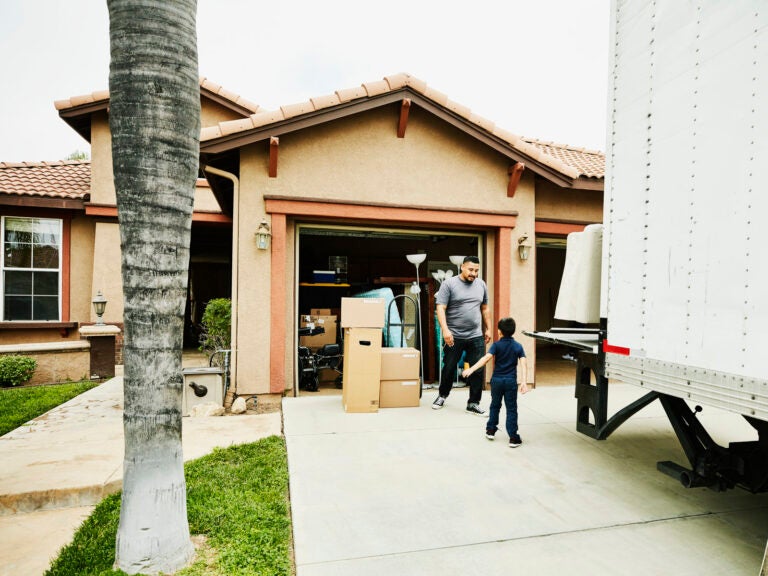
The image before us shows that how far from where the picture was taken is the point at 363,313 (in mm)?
5512

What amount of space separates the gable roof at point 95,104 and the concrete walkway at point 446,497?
7.59 metres

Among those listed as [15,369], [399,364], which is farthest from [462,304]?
[15,369]

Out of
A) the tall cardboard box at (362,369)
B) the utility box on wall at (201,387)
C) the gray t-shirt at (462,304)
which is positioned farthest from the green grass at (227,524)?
the gray t-shirt at (462,304)

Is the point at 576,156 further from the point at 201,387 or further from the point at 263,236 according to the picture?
the point at 201,387

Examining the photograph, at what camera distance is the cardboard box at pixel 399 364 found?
5.66 metres

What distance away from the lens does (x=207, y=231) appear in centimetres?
1206

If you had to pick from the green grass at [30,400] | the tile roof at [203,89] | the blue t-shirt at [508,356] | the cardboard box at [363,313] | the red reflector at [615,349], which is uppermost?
the tile roof at [203,89]

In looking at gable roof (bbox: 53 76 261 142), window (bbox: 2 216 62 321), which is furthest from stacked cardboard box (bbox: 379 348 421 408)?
window (bbox: 2 216 62 321)

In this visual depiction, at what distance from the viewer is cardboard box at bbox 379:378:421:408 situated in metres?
5.79

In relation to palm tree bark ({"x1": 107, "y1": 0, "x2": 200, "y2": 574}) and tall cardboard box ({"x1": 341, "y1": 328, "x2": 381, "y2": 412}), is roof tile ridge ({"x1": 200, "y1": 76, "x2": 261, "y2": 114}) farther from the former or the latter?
palm tree bark ({"x1": 107, "y1": 0, "x2": 200, "y2": 574})

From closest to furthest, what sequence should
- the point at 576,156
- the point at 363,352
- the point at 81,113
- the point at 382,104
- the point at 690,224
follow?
the point at 690,224 → the point at 363,352 → the point at 382,104 → the point at 576,156 → the point at 81,113

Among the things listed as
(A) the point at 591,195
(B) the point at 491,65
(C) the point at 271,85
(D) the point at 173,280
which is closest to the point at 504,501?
(D) the point at 173,280

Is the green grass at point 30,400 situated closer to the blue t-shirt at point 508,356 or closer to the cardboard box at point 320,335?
the cardboard box at point 320,335

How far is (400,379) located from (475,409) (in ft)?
3.23
